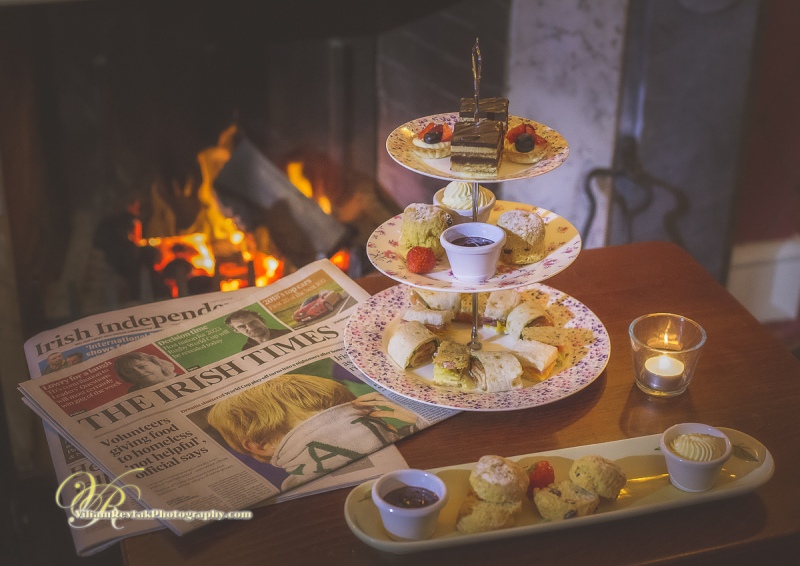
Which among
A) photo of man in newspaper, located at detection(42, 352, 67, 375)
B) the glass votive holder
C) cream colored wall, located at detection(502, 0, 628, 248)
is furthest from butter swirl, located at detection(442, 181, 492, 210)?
cream colored wall, located at detection(502, 0, 628, 248)

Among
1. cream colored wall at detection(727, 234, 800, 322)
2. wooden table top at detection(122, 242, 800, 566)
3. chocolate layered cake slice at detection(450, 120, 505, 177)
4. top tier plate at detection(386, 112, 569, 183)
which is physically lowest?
cream colored wall at detection(727, 234, 800, 322)

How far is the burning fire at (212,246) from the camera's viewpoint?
6.95 ft

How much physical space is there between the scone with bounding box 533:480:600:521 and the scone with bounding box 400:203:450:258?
0.34 m

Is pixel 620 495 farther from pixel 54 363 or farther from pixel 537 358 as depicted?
pixel 54 363

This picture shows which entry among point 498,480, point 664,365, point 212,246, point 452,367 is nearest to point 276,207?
point 212,246

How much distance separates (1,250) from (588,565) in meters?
1.39

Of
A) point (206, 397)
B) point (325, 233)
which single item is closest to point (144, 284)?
point (325, 233)

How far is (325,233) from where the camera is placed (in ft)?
7.09

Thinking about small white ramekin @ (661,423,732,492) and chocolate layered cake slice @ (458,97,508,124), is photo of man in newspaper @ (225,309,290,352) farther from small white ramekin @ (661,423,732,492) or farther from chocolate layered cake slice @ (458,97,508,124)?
small white ramekin @ (661,423,732,492)

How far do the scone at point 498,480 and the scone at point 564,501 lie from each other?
2 cm

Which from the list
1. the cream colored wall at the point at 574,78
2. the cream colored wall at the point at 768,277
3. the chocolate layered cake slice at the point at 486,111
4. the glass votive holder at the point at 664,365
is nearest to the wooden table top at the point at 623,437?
the glass votive holder at the point at 664,365

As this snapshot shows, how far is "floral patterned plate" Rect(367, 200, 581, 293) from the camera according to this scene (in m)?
1.04

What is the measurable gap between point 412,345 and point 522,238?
0.64 ft

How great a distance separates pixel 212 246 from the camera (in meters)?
2.19
